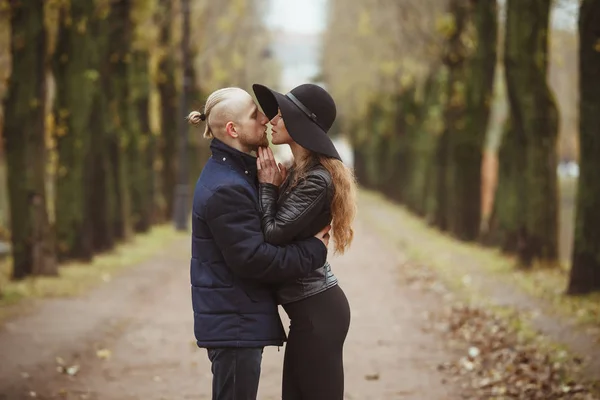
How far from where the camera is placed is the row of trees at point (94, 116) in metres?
16.6

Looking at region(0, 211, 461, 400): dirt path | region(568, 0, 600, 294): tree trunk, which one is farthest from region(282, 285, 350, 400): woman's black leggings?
region(568, 0, 600, 294): tree trunk

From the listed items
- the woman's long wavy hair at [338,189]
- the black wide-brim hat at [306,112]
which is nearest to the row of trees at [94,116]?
the black wide-brim hat at [306,112]

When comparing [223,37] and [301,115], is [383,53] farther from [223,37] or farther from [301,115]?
[301,115]

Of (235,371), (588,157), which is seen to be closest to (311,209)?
Result: (235,371)

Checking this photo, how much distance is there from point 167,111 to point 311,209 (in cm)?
2776

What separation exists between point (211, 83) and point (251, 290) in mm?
33376

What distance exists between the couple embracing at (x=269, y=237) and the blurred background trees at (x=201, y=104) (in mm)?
9443

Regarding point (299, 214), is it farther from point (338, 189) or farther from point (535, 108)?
point (535, 108)

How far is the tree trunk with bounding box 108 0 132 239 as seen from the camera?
74.0 feet

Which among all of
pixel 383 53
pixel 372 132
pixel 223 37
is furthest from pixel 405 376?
pixel 372 132

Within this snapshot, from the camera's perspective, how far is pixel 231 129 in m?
4.93

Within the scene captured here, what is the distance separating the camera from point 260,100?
5.16 meters

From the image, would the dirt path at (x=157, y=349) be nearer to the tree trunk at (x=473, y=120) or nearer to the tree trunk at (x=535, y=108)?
the tree trunk at (x=535, y=108)

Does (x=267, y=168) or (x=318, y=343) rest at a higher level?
(x=267, y=168)
